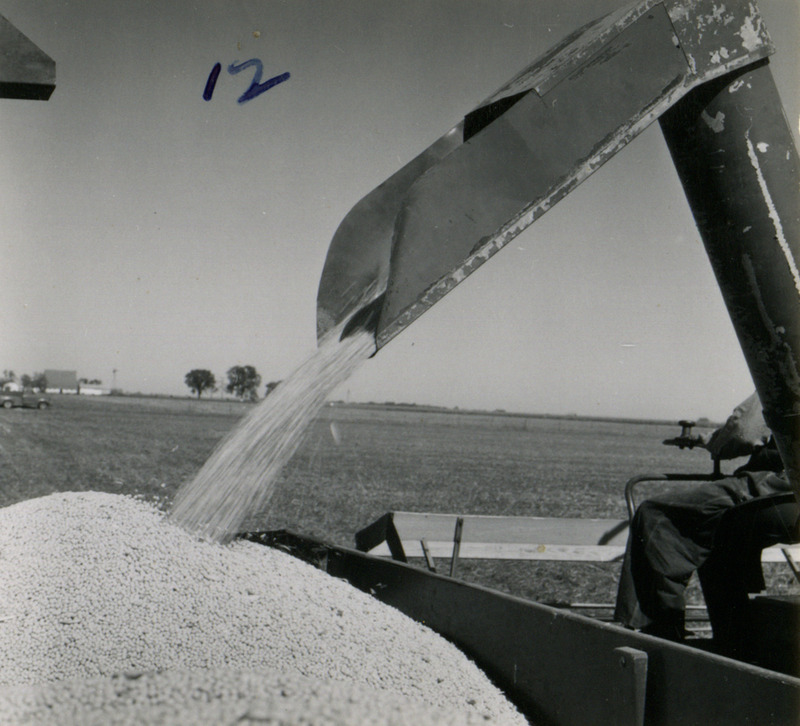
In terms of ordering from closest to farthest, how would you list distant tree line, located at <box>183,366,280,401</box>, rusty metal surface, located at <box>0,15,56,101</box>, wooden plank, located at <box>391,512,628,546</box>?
rusty metal surface, located at <box>0,15,56,101</box> → wooden plank, located at <box>391,512,628,546</box> → distant tree line, located at <box>183,366,280,401</box>

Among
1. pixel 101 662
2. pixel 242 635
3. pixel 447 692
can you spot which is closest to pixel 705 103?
pixel 447 692

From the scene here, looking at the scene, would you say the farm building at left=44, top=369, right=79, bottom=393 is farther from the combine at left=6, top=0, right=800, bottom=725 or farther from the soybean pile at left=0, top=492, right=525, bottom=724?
the combine at left=6, top=0, right=800, bottom=725

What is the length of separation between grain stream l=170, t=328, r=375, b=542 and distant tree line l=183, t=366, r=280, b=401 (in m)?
45.3

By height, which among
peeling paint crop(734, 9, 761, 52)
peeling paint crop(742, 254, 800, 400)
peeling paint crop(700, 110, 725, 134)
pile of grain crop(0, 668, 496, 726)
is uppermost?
peeling paint crop(734, 9, 761, 52)

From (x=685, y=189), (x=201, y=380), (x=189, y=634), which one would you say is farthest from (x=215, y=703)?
(x=201, y=380)

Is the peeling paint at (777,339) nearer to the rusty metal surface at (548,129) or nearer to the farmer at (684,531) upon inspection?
the rusty metal surface at (548,129)

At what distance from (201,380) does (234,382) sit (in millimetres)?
31295

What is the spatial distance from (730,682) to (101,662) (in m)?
1.47

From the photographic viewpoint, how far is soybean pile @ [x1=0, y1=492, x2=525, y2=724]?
168 cm

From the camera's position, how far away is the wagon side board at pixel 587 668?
140cm

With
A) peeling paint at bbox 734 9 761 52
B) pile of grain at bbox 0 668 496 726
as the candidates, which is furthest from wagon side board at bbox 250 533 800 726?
peeling paint at bbox 734 9 761 52

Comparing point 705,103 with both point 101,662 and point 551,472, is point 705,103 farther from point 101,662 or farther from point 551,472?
point 551,472

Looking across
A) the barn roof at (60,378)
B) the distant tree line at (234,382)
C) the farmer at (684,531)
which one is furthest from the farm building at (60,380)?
the farmer at (684,531)

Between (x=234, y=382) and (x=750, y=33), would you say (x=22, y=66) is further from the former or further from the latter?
(x=234, y=382)
